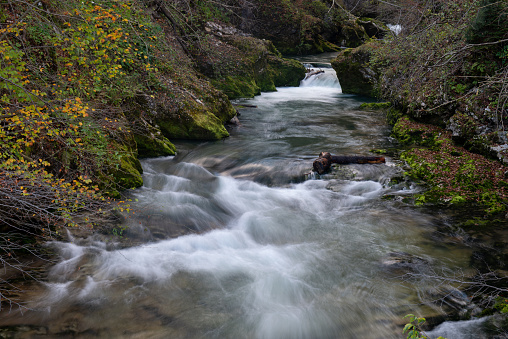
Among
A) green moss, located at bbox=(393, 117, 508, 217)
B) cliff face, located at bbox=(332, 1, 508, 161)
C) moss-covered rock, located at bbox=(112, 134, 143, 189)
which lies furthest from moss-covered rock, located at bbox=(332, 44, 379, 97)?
moss-covered rock, located at bbox=(112, 134, 143, 189)

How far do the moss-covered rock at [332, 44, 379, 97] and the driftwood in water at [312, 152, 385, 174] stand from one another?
344 inches

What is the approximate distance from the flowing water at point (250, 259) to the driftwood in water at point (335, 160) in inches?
6.5

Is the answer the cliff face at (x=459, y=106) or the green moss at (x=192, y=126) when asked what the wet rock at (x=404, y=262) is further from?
the green moss at (x=192, y=126)

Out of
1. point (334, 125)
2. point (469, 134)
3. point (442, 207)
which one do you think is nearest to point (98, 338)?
point (442, 207)

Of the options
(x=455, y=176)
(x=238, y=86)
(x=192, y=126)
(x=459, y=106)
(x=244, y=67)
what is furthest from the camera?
(x=244, y=67)

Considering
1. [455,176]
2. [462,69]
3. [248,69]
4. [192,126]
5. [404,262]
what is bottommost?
[404,262]

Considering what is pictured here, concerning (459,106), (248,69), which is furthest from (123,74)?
(248,69)

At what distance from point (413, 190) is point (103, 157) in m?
6.16

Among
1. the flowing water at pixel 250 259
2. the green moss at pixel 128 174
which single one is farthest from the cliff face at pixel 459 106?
the green moss at pixel 128 174

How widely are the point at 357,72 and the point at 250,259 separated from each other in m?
13.9

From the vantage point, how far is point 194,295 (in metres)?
4.04

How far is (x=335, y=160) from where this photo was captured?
25.6 feet

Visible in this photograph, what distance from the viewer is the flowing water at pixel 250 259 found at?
11.8 ft

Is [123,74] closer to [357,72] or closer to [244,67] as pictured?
[244,67]
